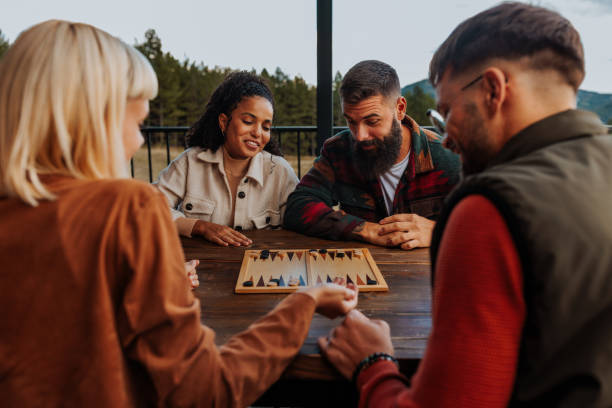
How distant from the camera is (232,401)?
775mm

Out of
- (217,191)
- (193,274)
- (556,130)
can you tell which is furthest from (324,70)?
(556,130)

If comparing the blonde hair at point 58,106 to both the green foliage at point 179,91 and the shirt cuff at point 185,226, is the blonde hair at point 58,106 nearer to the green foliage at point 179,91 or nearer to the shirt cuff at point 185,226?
the shirt cuff at point 185,226

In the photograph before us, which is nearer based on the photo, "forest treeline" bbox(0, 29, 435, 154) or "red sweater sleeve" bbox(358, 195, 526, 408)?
"red sweater sleeve" bbox(358, 195, 526, 408)

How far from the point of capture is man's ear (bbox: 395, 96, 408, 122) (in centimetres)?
222

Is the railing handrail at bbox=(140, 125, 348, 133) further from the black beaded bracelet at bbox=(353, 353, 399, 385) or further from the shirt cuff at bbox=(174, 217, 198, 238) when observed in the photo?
the black beaded bracelet at bbox=(353, 353, 399, 385)

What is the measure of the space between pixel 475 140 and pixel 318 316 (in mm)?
614

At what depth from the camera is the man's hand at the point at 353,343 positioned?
2.85ft

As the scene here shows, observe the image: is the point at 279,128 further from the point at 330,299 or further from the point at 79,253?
the point at 79,253

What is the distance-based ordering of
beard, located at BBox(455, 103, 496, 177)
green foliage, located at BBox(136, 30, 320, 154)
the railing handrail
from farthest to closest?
green foliage, located at BBox(136, 30, 320, 154)
the railing handrail
beard, located at BBox(455, 103, 496, 177)

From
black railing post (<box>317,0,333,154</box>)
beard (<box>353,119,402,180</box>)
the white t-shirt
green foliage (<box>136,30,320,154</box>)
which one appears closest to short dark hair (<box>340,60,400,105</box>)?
beard (<box>353,119,402,180</box>)

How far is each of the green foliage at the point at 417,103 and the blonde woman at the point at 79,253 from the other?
1956 millimetres

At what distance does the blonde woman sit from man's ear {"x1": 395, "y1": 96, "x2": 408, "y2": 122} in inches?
69.1

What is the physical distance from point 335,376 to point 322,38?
2.55m

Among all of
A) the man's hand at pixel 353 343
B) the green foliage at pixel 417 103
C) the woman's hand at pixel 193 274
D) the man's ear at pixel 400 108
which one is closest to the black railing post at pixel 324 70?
the green foliage at pixel 417 103
